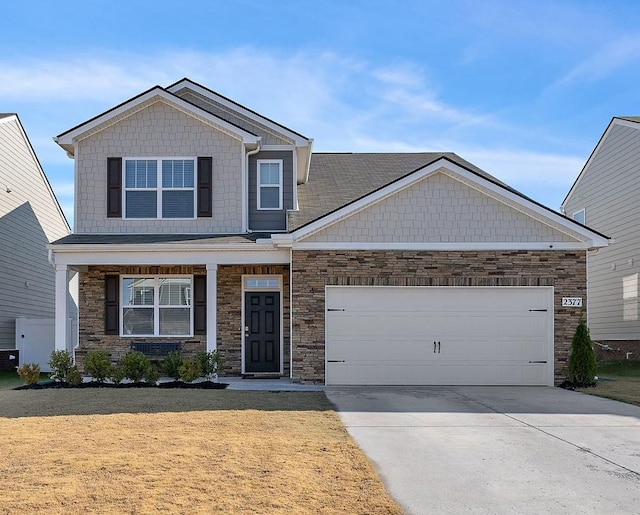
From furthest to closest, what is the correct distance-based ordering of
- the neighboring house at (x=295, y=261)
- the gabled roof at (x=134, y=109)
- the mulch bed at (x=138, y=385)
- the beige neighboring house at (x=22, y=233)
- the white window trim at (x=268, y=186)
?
the beige neighboring house at (x=22, y=233)
the white window trim at (x=268, y=186)
the gabled roof at (x=134, y=109)
the neighboring house at (x=295, y=261)
the mulch bed at (x=138, y=385)

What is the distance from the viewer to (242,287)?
17.4 meters

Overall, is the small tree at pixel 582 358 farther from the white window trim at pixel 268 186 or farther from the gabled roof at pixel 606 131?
the gabled roof at pixel 606 131

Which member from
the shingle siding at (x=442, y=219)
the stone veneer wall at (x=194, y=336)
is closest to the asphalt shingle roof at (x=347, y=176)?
the stone veneer wall at (x=194, y=336)

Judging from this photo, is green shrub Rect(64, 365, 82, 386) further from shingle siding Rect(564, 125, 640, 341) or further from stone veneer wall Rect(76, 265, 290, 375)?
shingle siding Rect(564, 125, 640, 341)

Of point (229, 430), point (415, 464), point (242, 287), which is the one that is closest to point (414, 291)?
point (242, 287)

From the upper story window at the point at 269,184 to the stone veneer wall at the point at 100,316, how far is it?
7.17 feet

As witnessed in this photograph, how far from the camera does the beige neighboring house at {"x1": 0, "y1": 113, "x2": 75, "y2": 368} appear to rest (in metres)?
21.5

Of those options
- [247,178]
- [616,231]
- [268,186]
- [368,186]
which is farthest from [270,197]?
[616,231]

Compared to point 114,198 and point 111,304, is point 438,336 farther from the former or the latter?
point 114,198

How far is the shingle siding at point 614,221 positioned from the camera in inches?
866

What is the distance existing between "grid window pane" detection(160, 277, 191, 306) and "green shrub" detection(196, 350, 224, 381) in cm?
214

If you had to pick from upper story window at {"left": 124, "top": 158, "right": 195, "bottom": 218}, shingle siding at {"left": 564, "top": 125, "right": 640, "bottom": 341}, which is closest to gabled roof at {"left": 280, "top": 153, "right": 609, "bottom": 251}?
upper story window at {"left": 124, "top": 158, "right": 195, "bottom": 218}

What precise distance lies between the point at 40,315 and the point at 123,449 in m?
17.4

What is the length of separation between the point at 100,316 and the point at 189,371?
136 inches
